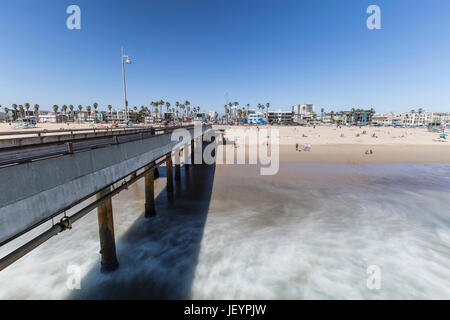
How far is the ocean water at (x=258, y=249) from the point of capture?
902 centimetres

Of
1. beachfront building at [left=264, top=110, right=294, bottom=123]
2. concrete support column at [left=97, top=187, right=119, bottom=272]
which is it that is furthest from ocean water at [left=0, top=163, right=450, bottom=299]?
beachfront building at [left=264, top=110, right=294, bottom=123]

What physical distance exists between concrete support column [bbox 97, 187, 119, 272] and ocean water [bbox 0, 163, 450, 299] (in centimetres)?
50

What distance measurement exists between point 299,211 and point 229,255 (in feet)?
23.3

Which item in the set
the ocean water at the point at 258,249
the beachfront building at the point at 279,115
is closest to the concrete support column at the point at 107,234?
the ocean water at the point at 258,249

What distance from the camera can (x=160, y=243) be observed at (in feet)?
39.0

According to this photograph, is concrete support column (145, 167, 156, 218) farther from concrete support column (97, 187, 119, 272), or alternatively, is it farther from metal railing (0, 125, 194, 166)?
concrete support column (97, 187, 119, 272)

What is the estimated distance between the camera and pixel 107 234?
8.74 metres

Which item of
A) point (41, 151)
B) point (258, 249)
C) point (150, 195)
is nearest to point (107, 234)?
point (41, 151)

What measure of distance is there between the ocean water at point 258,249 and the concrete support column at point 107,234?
498 millimetres

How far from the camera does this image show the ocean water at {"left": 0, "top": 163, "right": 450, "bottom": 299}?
9.02 meters

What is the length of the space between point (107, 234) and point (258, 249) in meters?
7.53

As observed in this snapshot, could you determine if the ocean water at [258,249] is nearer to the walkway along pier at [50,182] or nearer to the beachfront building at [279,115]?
the walkway along pier at [50,182]
